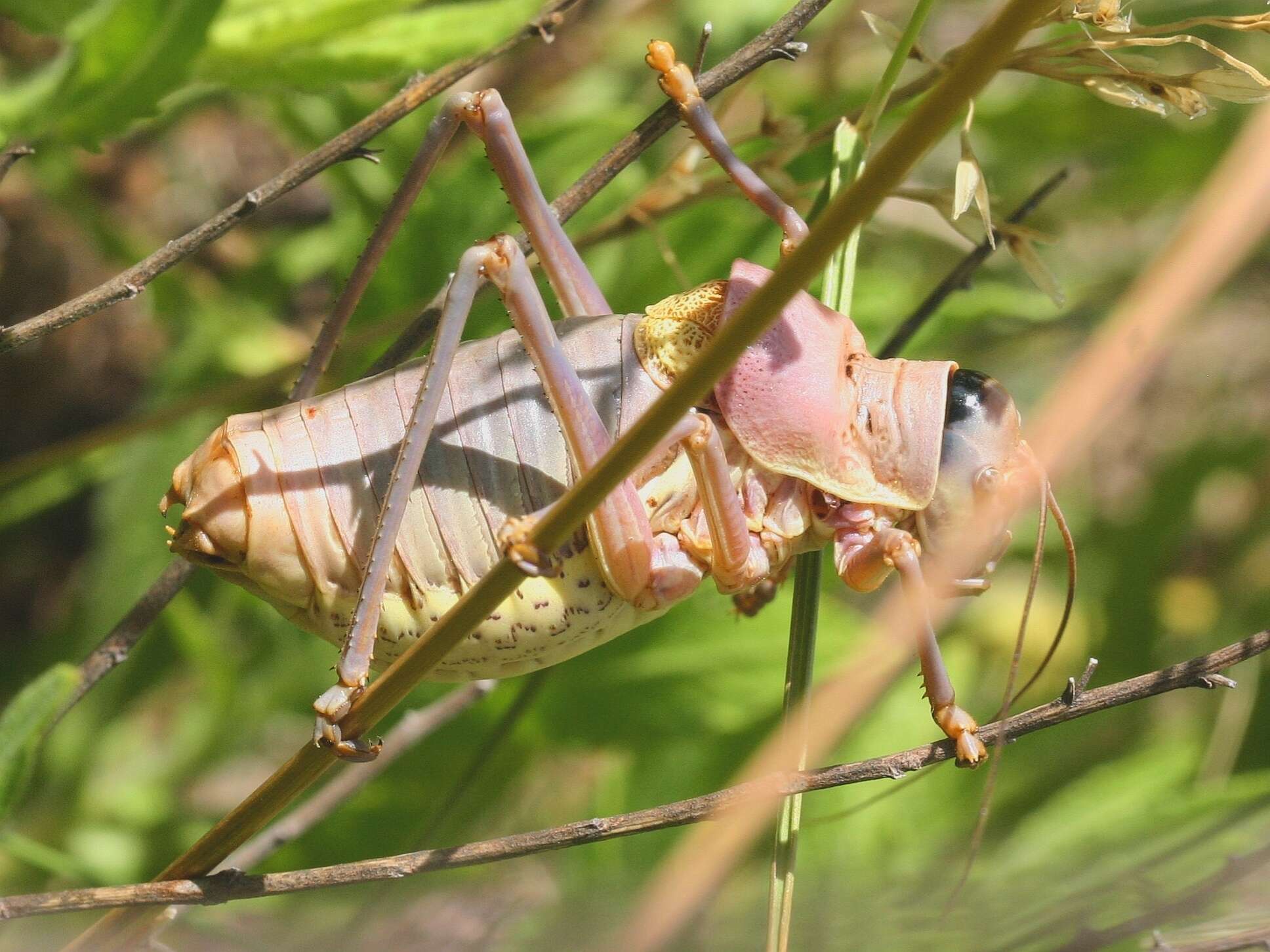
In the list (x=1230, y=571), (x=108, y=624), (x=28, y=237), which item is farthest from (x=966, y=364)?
(x=28, y=237)

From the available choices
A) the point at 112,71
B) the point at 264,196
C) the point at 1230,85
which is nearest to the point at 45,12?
the point at 112,71

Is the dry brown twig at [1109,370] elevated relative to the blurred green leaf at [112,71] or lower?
lower

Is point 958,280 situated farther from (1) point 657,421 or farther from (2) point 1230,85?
(1) point 657,421

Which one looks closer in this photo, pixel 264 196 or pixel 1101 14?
pixel 1101 14

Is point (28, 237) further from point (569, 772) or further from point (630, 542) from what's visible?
point (630, 542)

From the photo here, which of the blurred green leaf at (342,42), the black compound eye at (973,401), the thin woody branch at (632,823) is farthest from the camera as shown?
the blurred green leaf at (342,42)

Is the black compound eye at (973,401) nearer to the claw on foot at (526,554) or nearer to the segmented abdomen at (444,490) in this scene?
the segmented abdomen at (444,490)

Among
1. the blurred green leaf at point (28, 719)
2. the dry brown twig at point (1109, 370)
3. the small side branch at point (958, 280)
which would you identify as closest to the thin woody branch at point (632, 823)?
the dry brown twig at point (1109, 370)
